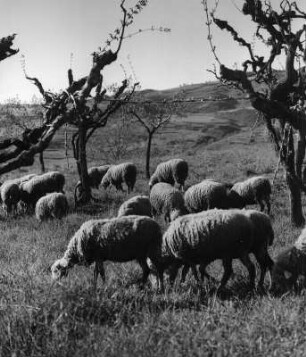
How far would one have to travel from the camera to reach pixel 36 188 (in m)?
18.5

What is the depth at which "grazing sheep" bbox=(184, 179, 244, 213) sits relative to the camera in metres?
14.0

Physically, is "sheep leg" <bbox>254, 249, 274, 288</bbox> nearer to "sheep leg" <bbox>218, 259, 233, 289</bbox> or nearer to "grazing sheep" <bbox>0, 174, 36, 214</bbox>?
"sheep leg" <bbox>218, 259, 233, 289</bbox>

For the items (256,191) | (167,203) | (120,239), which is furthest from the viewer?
(256,191)

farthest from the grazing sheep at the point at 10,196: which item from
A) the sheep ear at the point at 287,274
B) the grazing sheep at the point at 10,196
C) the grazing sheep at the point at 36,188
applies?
the sheep ear at the point at 287,274

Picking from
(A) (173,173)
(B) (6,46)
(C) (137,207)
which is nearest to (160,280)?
(B) (6,46)

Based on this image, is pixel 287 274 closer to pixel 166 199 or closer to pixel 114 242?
pixel 114 242

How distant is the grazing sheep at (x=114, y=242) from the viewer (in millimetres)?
8062

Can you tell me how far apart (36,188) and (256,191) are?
336 inches

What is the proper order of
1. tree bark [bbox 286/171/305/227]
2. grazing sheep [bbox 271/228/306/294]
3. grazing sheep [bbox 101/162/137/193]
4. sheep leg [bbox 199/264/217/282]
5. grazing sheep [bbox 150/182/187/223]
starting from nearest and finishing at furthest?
grazing sheep [bbox 271/228/306/294], sheep leg [bbox 199/264/217/282], tree bark [bbox 286/171/305/227], grazing sheep [bbox 150/182/187/223], grazing sheep [bbox 101/162/137/193]

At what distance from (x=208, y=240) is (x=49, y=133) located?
324cm

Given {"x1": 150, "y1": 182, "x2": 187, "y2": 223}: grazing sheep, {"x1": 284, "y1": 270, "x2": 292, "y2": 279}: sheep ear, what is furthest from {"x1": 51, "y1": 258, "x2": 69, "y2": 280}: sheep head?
{"x1": 150, "y1": 182, "x2": 187, "y2": 223}: grazing sheep

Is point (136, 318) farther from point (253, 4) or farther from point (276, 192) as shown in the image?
point (276, 192)

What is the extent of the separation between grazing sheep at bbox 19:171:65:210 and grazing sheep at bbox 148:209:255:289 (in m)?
11.4

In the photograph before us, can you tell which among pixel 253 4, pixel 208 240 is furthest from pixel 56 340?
pixel 253 4
